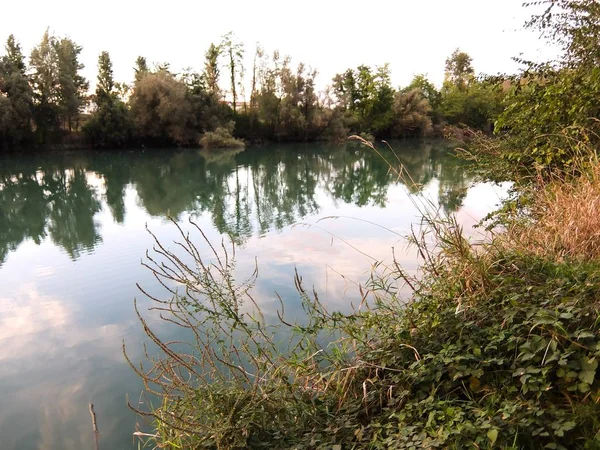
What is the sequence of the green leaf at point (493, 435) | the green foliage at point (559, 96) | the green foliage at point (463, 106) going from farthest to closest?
the green foliage at point (463, 106) → the green foliage at point (559, 96) → the green leaf at point (493, 435)

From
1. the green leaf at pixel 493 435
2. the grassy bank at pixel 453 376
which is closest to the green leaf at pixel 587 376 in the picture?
the grassy bank at pixel 453 376

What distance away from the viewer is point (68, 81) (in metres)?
29.7

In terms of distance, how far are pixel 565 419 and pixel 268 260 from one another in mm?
5483

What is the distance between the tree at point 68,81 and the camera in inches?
1173

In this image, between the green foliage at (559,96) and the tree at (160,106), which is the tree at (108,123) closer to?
the tree at (160,106)

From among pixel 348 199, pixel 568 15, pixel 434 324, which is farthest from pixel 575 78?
pixel 348 199

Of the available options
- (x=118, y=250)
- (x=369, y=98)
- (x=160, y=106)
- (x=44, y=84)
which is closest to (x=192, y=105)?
(x=160, y=106)

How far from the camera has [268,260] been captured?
6949 mm

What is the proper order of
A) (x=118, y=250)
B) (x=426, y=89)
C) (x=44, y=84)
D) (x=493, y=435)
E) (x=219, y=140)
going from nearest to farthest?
(x=493, y=435) → (x=118, y=250) → (x=44, y=84) → (x=219, y=140) → (x=426, y=89)

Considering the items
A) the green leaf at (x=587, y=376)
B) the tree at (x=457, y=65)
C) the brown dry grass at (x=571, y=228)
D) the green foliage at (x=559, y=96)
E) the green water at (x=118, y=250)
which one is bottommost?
the green water at (x=118, y=250)

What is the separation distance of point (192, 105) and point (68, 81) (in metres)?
8.44

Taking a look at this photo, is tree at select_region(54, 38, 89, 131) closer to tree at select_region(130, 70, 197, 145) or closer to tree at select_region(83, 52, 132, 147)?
tree at select_region(83, 52, 132, 147)

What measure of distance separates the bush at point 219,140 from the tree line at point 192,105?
0.09 m

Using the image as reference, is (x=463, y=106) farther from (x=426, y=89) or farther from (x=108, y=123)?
(x=108, y=123)
